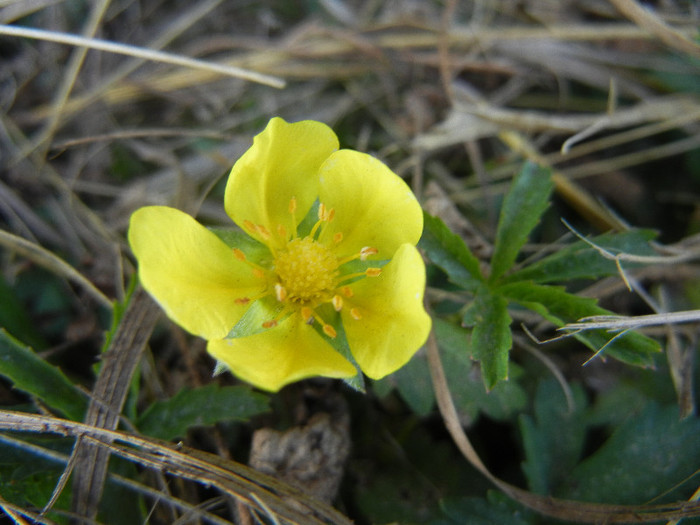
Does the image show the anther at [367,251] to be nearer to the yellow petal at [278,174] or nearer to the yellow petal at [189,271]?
A: the yellow petal at [278,174]

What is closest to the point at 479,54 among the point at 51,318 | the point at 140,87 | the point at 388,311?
the point at 140,87

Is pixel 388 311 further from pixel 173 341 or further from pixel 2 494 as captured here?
pixel 2 494

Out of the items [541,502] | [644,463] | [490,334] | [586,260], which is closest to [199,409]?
[490,334]

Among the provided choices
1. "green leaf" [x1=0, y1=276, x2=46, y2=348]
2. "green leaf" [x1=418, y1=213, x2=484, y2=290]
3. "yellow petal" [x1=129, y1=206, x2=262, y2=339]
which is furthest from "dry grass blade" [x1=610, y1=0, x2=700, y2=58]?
"green leaf" [x1=0, y1=276, x2=46, y2=348]

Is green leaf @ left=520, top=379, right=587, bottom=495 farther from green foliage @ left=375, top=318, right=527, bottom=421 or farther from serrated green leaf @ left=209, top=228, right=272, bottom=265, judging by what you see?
serrated green leaf @ left=209, top=228, right=272, bottom=265

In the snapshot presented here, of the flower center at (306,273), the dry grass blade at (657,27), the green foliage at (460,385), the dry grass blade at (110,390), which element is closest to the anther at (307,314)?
the flower center at (306,273)

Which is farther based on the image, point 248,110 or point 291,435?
point 248,110
